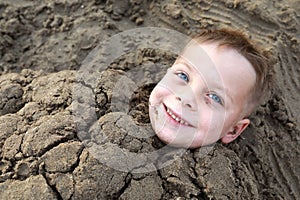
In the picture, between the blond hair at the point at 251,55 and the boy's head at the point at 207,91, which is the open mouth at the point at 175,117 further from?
the blond hair at the point at 251,55

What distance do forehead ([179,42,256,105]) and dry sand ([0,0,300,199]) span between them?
0.32 metres

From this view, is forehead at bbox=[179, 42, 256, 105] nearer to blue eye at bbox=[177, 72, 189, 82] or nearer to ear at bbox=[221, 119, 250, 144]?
blue eye at bbox=[177, 72, 189, 82]

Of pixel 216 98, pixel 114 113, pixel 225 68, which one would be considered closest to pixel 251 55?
pixel 225 68

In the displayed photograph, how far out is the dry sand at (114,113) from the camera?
2.06 meters

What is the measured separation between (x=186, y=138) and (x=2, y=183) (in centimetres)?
84

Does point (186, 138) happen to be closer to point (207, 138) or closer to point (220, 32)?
point (207, 138)

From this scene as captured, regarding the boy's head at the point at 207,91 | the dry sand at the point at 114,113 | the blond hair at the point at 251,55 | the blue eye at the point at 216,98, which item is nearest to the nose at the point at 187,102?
the boy's head at the point at 207,91

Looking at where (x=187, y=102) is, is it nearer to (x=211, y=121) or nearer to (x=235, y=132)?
(x=211, y=121)

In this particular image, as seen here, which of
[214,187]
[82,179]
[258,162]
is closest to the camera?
[82,179]

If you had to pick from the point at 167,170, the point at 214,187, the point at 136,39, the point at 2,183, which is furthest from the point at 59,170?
the point at 136,39

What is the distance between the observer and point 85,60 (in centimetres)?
304

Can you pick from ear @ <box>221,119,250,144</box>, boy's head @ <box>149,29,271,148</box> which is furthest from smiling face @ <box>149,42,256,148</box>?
ear @ <box>221,119,250,144</box>

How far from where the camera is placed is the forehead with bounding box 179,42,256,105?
7.36 feet

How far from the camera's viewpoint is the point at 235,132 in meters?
2.47
